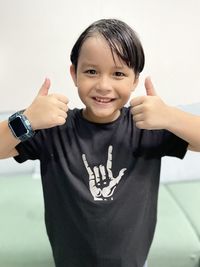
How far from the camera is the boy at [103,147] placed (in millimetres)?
813

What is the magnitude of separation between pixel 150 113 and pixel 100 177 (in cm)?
20

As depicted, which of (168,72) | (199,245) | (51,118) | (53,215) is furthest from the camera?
(168,72)

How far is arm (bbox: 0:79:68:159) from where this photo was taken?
792 millimetres

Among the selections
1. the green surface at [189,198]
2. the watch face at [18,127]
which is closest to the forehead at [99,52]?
the watch face at [18,127]

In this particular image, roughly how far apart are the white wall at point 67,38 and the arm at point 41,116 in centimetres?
93

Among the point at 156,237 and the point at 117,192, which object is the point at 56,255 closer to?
the point at 117,192

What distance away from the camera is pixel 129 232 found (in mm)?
886

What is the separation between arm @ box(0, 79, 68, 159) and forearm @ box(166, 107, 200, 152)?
0.80 feet

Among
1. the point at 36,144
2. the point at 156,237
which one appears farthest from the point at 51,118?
the point at 156,237

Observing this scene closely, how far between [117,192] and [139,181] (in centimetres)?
6

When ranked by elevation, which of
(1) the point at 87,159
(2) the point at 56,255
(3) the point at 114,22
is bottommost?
(2) the point at 56,255

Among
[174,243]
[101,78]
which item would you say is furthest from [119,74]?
[174,243]

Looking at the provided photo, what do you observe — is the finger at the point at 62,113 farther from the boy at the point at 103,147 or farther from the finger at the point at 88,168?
the finger at the point at 88,168

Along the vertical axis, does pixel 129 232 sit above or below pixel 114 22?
below
